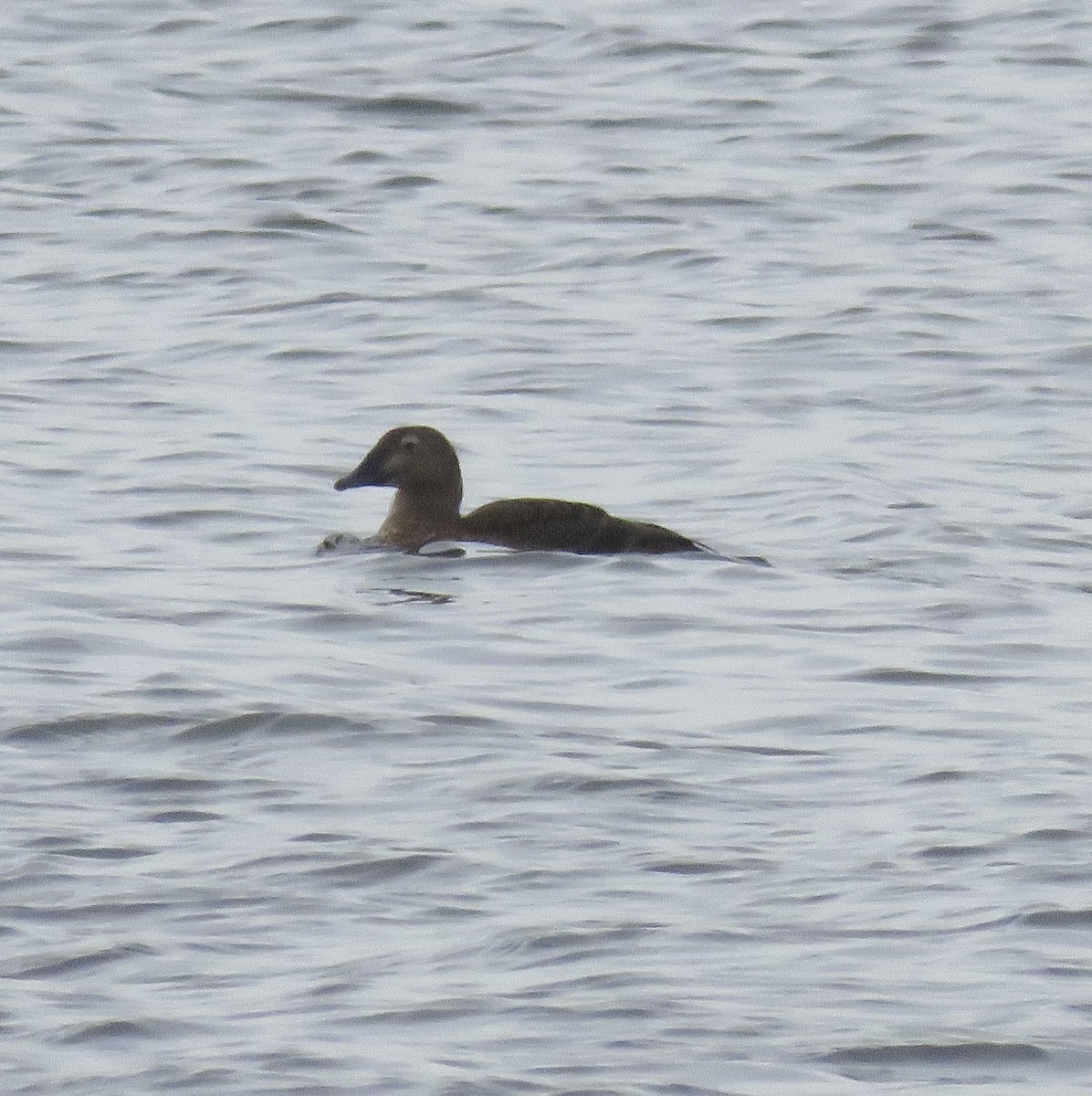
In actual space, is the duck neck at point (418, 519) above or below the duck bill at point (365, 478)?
below

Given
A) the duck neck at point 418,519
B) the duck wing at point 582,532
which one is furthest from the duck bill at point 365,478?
the duck wing at point 582,532

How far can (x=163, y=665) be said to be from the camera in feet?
34.9

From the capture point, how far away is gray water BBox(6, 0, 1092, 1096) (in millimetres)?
7293

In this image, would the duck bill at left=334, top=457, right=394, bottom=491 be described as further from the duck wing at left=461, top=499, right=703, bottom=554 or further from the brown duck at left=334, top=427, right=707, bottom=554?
the duck wing at left=461, top=499, right=703, bottom=554

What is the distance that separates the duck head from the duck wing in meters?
0.58

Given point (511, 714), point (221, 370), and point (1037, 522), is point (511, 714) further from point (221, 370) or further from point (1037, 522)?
point (221, 370)

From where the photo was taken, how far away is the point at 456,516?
13.4 meters

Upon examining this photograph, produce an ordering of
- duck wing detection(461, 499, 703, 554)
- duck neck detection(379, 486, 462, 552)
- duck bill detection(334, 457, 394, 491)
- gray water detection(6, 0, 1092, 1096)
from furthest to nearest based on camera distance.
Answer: duck bill detection(334, 457, 394, 491)
duck neck detection(379, 486, 462, 552)
duck wing detection(461, 499, 703, 554)
gray water detection(6, 0, 1092, 1096)

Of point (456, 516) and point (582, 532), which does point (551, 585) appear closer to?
point (582, 532)

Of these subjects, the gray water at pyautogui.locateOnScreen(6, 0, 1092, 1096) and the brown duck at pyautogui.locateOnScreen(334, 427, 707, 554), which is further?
the brown duck at pyautogui.locateOnScreen(334, 427, 707, 554)

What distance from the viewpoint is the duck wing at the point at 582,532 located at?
41.5ft

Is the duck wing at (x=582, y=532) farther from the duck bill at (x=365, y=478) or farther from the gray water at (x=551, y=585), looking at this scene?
the duck bill at (x=365, y=478)

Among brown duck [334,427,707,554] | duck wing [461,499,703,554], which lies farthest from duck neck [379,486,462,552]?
duck wing [461,499,703,554]

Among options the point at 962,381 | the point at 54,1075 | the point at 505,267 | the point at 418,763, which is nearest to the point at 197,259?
the point at 505,267
